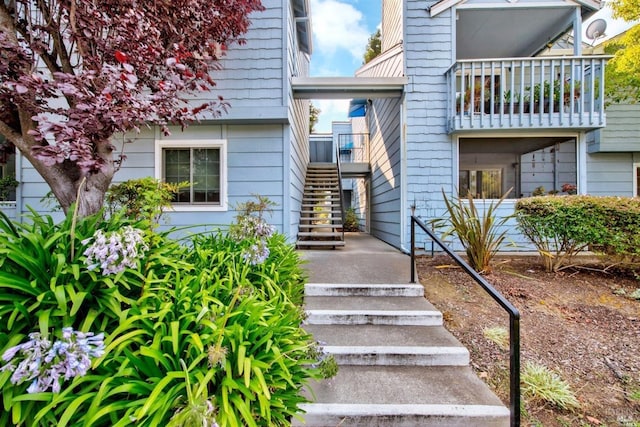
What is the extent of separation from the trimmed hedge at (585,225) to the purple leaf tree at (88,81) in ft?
15.8

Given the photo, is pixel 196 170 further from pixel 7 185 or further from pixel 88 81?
pixel 7 185

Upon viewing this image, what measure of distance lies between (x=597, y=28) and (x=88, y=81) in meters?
11.2

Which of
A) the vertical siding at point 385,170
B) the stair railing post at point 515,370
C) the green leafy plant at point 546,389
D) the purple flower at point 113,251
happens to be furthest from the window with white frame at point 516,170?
the purple flower at point 113,251

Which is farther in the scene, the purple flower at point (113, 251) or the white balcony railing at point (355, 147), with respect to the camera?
the white balcony railing at point (355, 147)

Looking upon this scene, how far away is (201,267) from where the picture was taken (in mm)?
2535

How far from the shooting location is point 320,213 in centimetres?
689

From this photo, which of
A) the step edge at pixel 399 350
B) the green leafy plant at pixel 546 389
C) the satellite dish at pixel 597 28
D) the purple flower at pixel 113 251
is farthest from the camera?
the satellite dish at pixel 597 28

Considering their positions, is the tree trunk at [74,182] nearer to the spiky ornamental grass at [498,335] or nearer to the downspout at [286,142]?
the downspout at [286,142]

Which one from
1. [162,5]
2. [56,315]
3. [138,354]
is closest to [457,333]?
[138,354]

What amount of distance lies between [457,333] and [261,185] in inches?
150

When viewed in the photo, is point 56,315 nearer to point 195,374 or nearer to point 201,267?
point 195,374

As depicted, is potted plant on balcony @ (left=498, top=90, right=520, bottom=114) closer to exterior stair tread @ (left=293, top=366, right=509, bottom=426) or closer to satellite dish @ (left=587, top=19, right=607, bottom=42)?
satellite dish @ (left=587, top=19, right=607, bottom=42)

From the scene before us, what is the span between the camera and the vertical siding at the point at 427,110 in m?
5.75

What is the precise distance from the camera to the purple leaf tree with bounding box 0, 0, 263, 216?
2.30 m
